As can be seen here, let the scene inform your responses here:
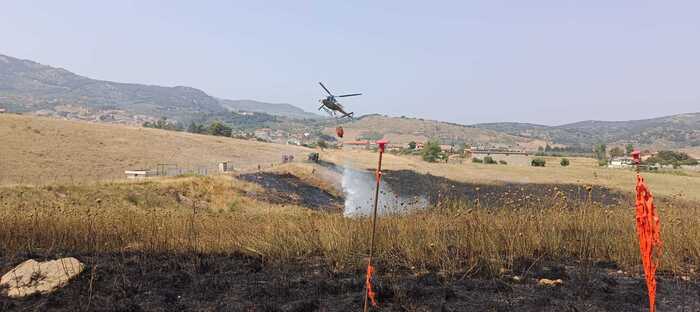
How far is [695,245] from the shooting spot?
23.4 feet

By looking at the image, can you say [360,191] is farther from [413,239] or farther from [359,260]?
Result: [359,260]

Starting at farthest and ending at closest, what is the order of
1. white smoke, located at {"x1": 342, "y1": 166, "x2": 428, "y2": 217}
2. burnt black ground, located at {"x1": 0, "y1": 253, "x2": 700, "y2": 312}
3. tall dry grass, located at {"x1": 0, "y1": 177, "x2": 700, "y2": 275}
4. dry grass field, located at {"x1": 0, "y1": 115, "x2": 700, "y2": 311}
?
white smoke, located at {"x1": 342, "y1": 166, "x2": 428, "y2": 217}, tall dry grass, located at {"x1": 0, "y1": 177, "x2": 700, "y2": 275}, dry grass field, located at {"x1": 0, "y1": 115, "x2": 700, "y2": 311}, burnt black ground, located at {"x1": 0, "y1": 253, "x2": 700, "y2": 312}

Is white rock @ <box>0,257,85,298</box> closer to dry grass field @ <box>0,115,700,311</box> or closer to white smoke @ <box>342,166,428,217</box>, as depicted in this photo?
dry grass field @ <box>0,115,700,311</box>

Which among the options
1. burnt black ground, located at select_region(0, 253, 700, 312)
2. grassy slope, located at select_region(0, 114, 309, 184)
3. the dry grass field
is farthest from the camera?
grassy slope, located at select_region(0, 114, 309, 184)

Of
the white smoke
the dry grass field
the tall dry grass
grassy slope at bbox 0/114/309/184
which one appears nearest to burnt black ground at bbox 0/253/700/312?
the dry grass field

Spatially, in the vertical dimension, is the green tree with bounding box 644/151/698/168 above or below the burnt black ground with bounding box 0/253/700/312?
above

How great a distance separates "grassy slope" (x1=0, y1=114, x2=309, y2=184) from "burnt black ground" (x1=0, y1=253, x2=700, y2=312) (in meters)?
30.1

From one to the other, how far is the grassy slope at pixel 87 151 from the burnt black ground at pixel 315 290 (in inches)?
1184

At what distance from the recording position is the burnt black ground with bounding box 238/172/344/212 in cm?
3670

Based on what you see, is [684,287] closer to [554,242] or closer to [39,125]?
[554,242]

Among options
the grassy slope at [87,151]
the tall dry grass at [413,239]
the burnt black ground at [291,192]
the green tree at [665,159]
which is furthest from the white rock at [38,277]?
the grassy slope at [87,151]

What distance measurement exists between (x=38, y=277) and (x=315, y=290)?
3.08 m

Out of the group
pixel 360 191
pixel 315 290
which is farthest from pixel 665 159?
pixel 360 191

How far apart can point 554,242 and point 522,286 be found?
6.94 feet
